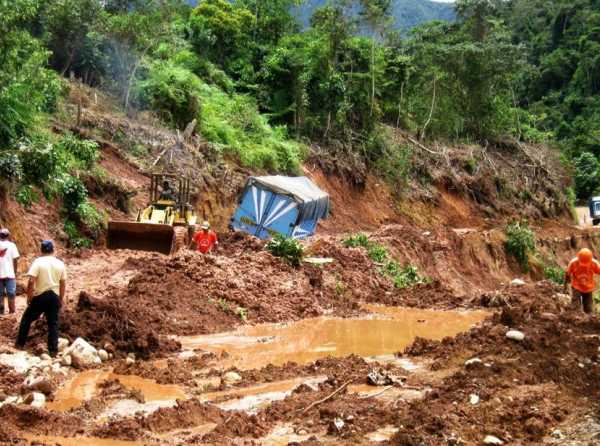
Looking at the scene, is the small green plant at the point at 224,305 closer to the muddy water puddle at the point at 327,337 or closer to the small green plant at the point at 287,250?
the muddy water puddle at the point at 327,337

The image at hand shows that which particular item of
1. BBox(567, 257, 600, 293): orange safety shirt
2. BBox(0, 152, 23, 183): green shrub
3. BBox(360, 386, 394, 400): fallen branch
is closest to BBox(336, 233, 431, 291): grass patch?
BBox(567, 257, 600, 293): orange safety shirt

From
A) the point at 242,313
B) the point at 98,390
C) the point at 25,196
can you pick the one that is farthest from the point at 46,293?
the point at 25,196

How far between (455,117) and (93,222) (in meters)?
28.7

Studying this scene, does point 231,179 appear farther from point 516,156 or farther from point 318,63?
point 516,156

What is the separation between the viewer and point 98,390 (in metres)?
9.51

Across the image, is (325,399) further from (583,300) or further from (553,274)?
(553,274)

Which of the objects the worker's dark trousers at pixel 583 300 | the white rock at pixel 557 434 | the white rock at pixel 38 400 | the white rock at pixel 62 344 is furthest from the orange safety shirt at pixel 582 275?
the white rock at pixel 38 400

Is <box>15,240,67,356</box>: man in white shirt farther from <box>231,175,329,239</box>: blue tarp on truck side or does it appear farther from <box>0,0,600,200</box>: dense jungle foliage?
<box>231,175,329,239</box>: blue tarp on truck side

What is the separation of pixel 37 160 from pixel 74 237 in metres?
3.46

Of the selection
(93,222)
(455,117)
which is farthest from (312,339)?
(455,117)

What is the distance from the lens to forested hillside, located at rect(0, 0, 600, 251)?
1953 cm

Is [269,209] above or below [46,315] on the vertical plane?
above

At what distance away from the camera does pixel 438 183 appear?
4150 centimetres

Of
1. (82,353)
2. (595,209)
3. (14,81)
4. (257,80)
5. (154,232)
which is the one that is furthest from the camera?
(595,209)
